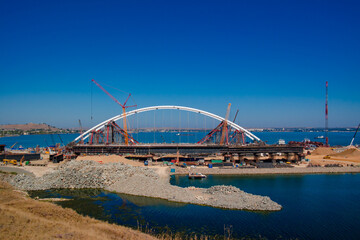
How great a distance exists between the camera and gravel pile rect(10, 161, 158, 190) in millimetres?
37219

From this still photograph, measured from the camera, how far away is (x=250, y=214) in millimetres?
26344

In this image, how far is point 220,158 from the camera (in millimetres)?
60688

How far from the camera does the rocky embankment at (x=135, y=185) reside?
95.0 ft

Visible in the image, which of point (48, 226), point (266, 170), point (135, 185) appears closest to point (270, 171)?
point (266, 170)

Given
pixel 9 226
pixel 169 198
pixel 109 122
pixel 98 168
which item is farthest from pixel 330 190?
pixel 109 122

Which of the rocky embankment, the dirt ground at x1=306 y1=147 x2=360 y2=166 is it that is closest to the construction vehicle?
the rocky embankment

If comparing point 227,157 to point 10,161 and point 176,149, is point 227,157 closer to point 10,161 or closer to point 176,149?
point 176,149

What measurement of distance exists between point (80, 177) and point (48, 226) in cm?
2191

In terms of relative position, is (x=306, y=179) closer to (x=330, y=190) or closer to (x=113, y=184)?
(x=330, y=190)

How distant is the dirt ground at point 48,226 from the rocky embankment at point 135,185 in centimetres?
1211

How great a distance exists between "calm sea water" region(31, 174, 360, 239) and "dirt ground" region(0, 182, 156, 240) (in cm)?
488

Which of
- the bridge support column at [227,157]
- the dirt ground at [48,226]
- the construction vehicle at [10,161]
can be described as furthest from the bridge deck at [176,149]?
the dirt ground at [48,226]

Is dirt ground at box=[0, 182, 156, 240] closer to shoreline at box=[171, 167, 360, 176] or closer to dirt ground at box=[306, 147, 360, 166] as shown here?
shoreline at box=[171, 167, 360, 176]

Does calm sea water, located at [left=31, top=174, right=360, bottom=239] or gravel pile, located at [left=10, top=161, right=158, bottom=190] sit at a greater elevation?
gravel pile, located at [left=10, top=161, right=158, bottom=190]
